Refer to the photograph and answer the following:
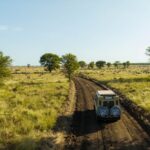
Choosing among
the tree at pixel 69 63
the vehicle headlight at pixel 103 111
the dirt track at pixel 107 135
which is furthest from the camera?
the tree at pixel 69 63

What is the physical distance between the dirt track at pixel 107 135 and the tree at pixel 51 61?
83.6 m

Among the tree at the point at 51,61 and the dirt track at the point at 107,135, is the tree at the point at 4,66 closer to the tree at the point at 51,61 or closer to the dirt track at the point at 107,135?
the dirt track at the point at 107,135

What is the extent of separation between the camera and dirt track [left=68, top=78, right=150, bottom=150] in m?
19.6

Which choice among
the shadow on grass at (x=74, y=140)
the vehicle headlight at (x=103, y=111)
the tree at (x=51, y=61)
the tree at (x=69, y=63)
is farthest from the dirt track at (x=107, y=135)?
the tree at (x=51, y=61)

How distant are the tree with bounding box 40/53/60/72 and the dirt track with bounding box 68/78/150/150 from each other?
83.6m

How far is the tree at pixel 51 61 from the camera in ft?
371

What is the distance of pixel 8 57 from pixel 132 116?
30381mm

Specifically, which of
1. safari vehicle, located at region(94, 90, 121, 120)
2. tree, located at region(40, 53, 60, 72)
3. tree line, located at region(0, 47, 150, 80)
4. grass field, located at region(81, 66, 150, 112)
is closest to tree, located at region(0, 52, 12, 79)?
tree line, located at region(0, 47, 150, 80)

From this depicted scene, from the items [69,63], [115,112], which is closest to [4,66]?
[69,63]

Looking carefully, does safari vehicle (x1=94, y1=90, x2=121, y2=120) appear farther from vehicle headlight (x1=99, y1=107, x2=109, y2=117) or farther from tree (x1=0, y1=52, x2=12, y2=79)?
tree (x1=0, y1=52, x2=12, y2=79)

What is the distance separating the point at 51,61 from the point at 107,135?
3690 inches

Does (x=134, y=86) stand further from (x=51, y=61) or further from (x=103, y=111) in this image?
(x=51, y=61)

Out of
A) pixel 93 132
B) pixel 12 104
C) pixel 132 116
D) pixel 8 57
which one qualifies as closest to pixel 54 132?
pixel 93 132

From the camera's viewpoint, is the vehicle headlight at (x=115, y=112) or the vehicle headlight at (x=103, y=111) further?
the vehicle headlight at (x=115, y=112)
